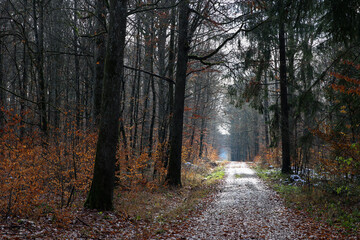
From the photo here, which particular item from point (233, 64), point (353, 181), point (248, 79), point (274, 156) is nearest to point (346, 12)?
point (353, 181)

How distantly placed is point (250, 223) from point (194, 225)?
149 cm

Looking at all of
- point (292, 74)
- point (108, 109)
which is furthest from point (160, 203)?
point (292, 74)

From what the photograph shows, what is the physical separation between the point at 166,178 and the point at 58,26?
10.0 meters

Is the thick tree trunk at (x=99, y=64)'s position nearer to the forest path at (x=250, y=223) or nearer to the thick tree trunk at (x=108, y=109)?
the thick tree trunk at (x=108, y=109)

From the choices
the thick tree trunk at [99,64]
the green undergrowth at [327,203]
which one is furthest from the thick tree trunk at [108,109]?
the green undergrowth at [327,203]

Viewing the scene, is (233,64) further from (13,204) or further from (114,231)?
(13,204)

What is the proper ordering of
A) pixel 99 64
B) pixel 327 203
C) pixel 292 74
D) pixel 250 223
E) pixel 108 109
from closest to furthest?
pixel 108 109, pixel 250 223, pixel 327 203, pixel 99 64, pixel 292 74

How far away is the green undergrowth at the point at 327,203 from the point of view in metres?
6.40

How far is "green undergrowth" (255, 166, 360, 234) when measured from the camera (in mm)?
6398

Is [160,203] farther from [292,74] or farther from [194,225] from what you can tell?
[292,74]

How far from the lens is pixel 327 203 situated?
797 cm

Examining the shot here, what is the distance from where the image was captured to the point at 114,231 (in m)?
5.70

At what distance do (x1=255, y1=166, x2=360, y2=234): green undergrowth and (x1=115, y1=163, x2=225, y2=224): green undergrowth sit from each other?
3328mm

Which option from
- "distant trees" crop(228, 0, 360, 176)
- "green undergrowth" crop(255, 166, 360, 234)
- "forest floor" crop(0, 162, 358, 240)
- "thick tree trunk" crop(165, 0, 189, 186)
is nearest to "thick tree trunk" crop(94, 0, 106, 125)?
"thick tree trunk" crop(165, 0, 189, 186)
